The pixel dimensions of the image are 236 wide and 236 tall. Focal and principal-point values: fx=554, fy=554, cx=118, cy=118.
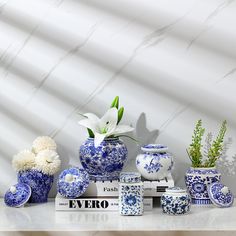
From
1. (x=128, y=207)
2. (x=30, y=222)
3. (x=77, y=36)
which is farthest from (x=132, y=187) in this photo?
(x=77, y=36)

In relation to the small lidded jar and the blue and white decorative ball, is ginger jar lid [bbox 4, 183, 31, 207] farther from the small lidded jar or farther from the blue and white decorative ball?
the small lidded jar

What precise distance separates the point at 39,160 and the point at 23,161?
0.19 ft

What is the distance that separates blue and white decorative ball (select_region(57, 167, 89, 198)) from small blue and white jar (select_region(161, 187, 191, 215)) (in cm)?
27

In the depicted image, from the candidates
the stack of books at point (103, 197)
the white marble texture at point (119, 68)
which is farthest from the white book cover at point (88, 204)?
the white marble texture at point (119, 68)

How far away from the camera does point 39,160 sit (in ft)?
6.45

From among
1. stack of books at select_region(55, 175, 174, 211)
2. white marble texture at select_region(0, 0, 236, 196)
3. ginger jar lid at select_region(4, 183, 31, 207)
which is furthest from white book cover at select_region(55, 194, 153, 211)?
white marble texture at select_region(0, 0, 236, 196)

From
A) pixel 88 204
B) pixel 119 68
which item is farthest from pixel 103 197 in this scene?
pixel 119 68

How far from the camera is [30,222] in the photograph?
5.63ft

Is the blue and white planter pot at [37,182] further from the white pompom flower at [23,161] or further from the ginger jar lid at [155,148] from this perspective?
the ginger jar lid at [155,148]

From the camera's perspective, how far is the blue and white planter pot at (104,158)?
1.88 metres

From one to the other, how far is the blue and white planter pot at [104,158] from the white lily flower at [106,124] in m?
0.03

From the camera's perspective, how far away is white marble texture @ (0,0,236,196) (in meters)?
2.03

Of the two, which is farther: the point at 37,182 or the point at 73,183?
the point at 37,182

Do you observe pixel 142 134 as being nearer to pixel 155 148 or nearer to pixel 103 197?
pixel 155 148
